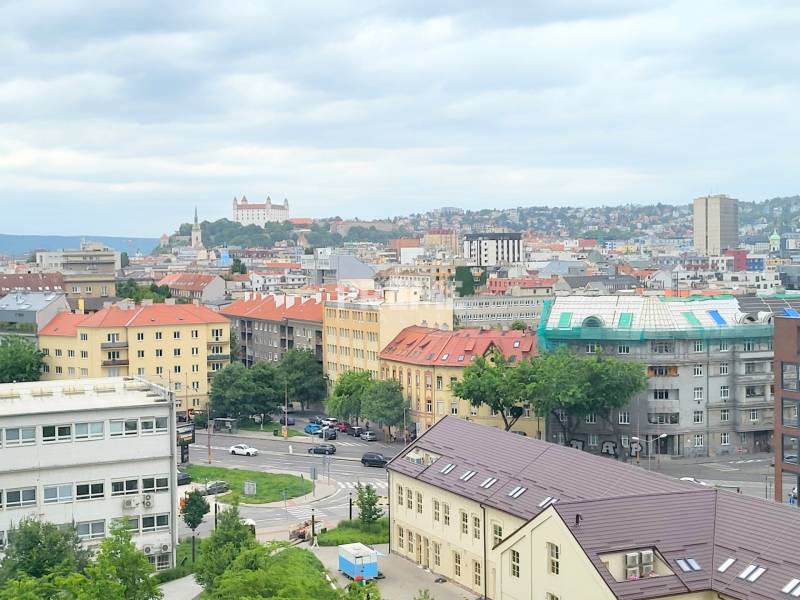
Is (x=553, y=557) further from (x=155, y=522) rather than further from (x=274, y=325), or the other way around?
(x=274, y=325)

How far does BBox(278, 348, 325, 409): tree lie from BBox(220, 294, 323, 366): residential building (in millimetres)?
4702

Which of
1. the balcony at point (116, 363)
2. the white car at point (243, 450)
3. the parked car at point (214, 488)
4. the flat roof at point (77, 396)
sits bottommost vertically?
the white car at point (243, 450)

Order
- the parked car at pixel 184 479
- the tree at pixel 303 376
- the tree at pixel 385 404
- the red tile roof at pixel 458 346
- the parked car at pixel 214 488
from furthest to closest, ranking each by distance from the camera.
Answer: the tree at pixel 303 376 → the red tile roof at pixel 458 346 → the tree at pixel 385 404 → the parked car at pixel 184 479 → the parked car at pixel 214 488

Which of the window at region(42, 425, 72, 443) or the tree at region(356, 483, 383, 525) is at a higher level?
the window at region(42, 425, 72, 443)

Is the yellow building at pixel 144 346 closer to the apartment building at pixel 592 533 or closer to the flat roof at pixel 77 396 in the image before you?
the flat roof at pixel 77 396

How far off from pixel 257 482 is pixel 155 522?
2302 cm

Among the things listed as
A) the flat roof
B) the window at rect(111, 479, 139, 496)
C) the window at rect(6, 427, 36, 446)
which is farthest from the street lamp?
the window at rect(6, 427, 36, 446)

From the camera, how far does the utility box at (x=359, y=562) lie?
54.1 m

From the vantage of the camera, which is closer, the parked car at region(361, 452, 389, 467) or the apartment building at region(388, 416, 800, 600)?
the apartment building at region(388, 416, 800, 600)

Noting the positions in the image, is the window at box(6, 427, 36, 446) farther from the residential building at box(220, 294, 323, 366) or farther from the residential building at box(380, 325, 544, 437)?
the residential building at box(220, 294, 323, 366)

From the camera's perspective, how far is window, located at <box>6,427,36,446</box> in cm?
5456

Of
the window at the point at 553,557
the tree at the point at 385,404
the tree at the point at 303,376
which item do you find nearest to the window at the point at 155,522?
the window at the point at 553,557

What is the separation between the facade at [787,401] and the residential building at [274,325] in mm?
57982

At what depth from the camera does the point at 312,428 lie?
104 metres
